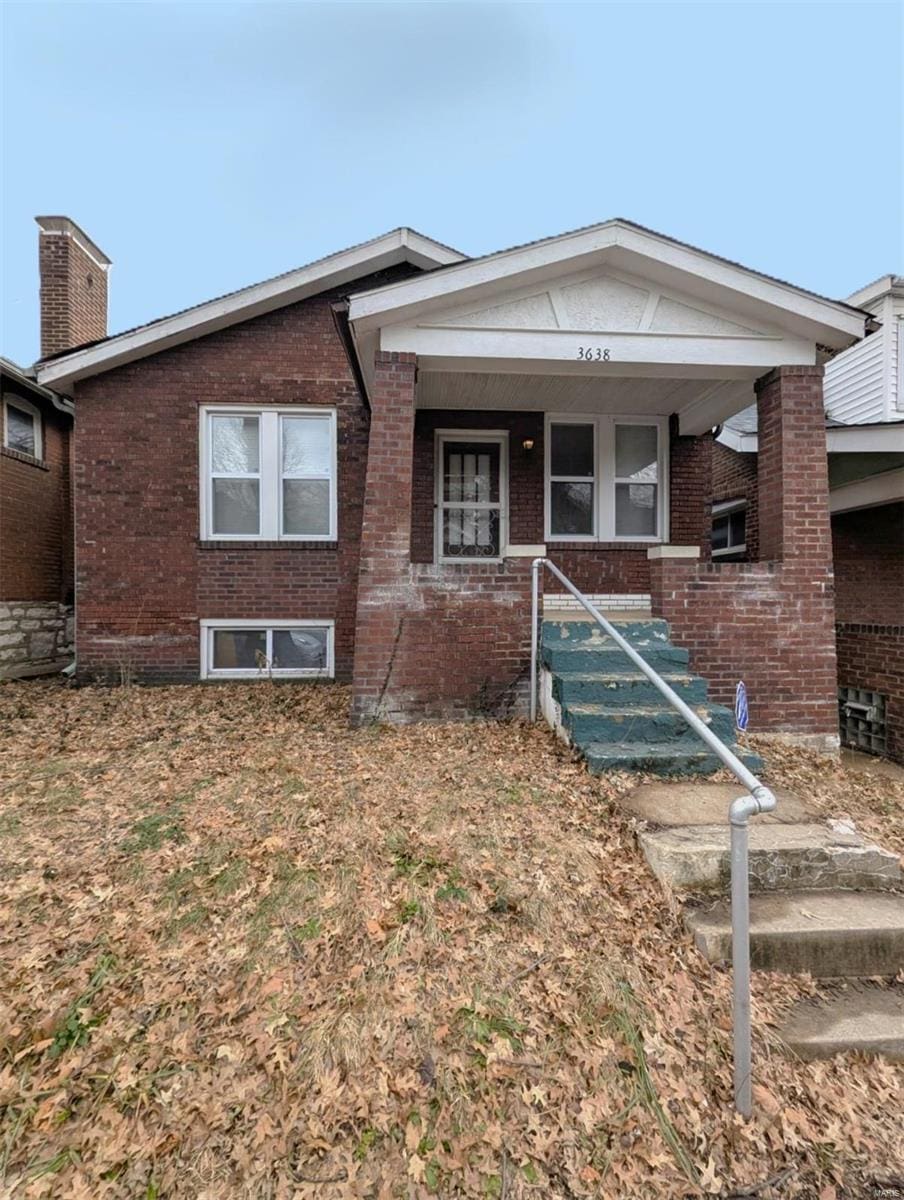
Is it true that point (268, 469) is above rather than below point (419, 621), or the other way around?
above

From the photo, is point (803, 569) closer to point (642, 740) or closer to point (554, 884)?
point (642, 740)

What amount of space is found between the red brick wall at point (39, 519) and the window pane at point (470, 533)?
6606 mm

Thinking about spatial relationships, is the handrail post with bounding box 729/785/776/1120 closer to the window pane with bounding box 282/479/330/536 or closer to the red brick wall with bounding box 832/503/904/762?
the red brick wall with bounding box 832/503/904/762

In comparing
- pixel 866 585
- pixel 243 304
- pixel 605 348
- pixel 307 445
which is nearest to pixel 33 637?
pixel 307 445

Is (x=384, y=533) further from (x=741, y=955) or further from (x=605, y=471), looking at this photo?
(x=741, y=955)

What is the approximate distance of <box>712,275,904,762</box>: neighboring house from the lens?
25.0ft

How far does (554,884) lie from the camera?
2.93 meters

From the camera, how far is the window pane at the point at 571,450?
8.01 m

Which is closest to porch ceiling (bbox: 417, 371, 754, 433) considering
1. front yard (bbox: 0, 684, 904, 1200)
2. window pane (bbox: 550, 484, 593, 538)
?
window pane (bbox: 550, 484, 593, 538)

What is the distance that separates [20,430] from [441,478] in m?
7.01

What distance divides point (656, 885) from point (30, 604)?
33.3ft

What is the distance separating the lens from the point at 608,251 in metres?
5.51

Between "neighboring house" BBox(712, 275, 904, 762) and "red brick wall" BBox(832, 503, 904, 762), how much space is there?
14mm

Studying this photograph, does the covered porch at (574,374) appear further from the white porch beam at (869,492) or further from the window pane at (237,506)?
the white porch beam at (869,492)
